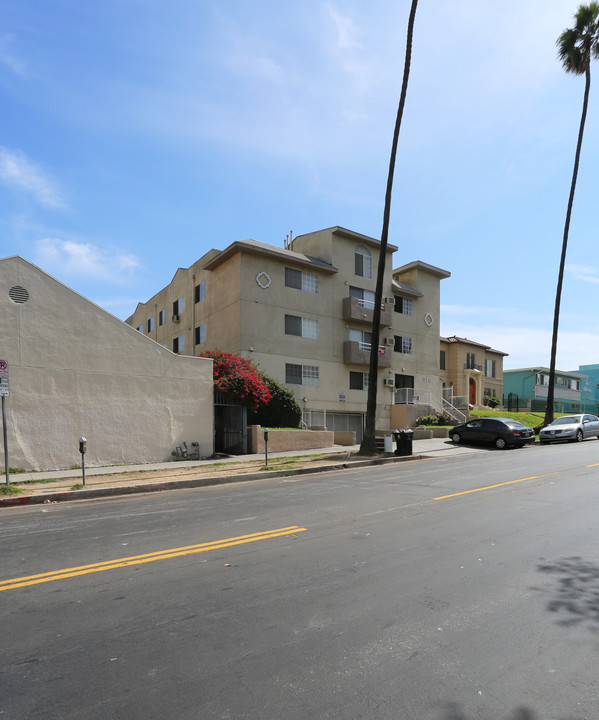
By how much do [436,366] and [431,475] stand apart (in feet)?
76.4

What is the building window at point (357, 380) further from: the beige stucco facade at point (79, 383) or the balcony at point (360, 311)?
the beige stucco facade at point (79, 383)

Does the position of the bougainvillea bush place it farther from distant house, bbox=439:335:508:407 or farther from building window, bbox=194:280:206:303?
distant house, bbox=439:335:508:407

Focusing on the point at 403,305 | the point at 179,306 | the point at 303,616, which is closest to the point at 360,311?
the point at 403,305

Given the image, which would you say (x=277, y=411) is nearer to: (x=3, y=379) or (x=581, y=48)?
(x=3, y=379)

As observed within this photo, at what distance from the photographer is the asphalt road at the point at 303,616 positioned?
2.89 metres

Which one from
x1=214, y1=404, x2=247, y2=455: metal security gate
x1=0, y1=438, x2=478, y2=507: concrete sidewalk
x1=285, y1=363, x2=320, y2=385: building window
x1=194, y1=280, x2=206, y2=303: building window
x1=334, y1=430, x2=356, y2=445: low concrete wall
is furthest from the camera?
x1=194, y1=280, x2=206, y2=303: building window

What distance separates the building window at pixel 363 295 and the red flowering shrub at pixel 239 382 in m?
11.9

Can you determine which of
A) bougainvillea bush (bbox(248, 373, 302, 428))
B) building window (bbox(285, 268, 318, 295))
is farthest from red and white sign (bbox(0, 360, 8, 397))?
building window (bbox(285, 268, 318, 295))

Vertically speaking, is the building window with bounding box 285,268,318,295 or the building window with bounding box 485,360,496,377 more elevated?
the building window with bounding box 285,268,318,295

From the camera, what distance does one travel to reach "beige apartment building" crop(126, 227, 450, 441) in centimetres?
2617

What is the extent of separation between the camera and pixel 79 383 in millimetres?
15172

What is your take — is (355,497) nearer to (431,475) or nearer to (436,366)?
(431,475)

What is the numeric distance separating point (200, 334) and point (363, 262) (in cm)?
1104

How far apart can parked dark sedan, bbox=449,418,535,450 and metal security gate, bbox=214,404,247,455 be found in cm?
1069
